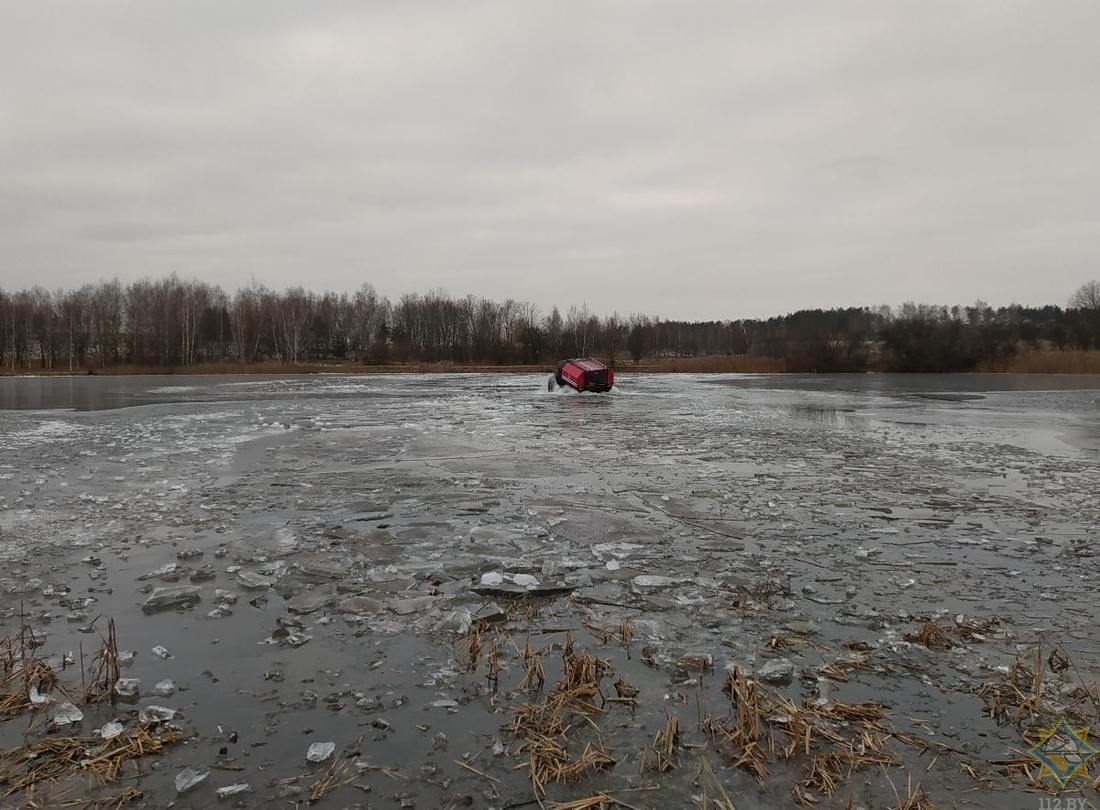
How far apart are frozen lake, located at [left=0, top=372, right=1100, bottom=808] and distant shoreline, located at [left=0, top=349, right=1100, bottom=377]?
2245 inches

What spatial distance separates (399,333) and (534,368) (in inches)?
1447

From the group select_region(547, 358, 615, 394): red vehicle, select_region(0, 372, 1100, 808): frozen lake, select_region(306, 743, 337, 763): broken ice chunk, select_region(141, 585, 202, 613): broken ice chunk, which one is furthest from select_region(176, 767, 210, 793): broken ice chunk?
select_region(547, 358, 615, 394): red vehicle

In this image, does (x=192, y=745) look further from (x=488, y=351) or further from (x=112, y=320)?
(x=112, y=320)

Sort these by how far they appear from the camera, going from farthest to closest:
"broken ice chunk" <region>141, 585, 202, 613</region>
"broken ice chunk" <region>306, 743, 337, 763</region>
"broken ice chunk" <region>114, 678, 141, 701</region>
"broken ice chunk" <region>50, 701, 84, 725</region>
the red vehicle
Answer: the red vehicle → "broken ice chunk" <region>141, 585, 202, 613</region> → "broken ice chunk" <region>114, 678, 141, 701</region> → "broken ice chunk" <region>50, 701, 84, 725</region> → "broken ice chunk" <region>306, 743, 337, 763</region>

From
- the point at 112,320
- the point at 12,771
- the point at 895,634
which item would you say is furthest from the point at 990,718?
the point at 112,320

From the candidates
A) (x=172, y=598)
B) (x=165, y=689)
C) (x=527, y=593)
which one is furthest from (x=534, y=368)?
(x=165, y=689)

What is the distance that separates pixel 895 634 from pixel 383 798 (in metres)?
3.49

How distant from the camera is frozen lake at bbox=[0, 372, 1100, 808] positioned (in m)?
3.13

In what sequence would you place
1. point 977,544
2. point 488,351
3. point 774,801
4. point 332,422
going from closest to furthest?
point 774,801 < point 977,544 < point 332,422 < point 488,351

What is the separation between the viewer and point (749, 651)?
13.9 ft

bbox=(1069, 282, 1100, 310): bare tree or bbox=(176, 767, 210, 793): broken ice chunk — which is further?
bbox=(1069, 282, 1100, 310): bare tree

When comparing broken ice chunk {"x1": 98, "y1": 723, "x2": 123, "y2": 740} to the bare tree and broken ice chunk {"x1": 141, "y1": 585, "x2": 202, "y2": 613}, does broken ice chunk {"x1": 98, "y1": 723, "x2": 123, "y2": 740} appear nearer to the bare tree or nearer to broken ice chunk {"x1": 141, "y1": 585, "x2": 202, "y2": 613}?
broken ice chunk {"x1": 141, "y1": 585, "x2": 202, "y2": 613}

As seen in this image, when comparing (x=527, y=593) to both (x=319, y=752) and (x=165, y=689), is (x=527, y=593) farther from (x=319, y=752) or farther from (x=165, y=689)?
(x=165, y=689)

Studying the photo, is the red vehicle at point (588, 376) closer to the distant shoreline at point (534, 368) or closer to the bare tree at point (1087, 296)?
the distant shoreline at point (534, 368)
